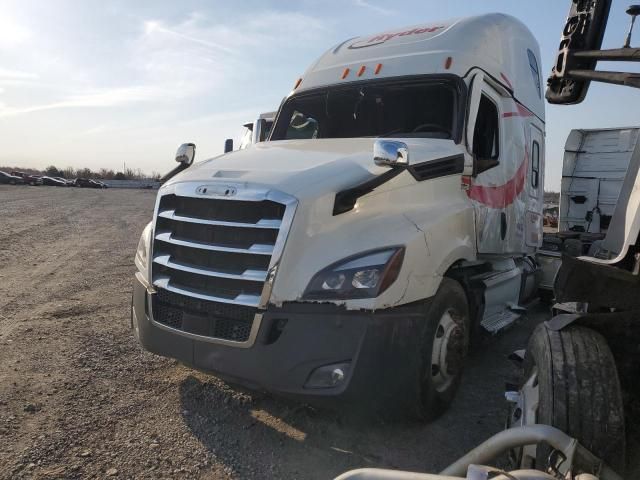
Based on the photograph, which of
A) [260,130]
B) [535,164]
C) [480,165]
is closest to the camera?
[480,165]

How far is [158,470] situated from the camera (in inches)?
126

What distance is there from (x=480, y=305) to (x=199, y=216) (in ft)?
8.57

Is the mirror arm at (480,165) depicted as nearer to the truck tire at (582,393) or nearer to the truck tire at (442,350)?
the truck tire at (442,350)

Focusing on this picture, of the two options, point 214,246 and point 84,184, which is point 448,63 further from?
point 84,184

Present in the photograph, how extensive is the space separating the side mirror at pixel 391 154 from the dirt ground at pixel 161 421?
193 centimetres

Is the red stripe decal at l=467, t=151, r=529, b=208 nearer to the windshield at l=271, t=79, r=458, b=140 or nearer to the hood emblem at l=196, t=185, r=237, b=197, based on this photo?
the windshield at l=271, t=79, r=458, b=140

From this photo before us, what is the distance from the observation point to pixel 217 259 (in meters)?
3.54

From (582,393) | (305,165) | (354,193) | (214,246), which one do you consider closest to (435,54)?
(305,165)

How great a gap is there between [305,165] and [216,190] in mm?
680

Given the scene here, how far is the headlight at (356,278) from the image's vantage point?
3.18 m

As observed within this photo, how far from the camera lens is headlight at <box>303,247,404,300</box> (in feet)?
10.4

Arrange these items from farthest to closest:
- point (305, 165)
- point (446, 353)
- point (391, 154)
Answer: point (446, 353)
point (305, 165)
point (391, 154)

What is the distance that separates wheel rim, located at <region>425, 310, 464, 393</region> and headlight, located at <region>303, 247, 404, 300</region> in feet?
2.57

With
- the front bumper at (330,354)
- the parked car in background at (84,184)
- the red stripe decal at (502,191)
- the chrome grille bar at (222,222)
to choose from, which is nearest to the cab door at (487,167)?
the red stripe decal at (502,191)
